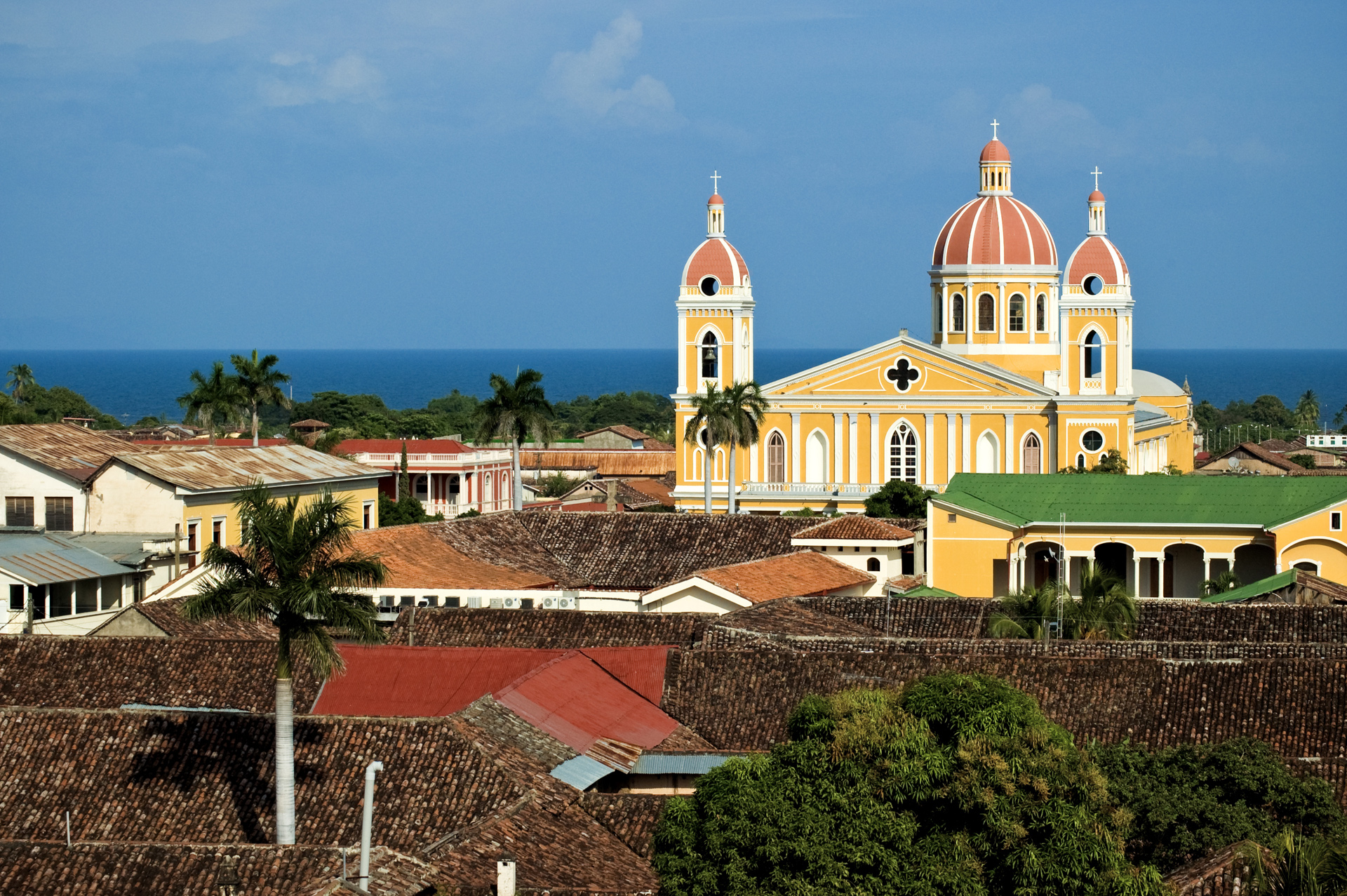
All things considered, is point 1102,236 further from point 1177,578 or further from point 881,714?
point 881,714

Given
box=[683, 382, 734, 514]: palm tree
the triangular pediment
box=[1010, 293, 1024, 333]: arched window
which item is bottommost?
box=[683, 382, 734, 514]: palm tree

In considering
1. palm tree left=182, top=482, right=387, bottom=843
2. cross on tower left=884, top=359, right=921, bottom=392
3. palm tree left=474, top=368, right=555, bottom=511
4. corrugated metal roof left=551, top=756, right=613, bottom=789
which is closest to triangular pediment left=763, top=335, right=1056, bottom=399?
cross on tower left=884, top=359, right=921, bottom=392

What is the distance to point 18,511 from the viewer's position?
43.0 metres

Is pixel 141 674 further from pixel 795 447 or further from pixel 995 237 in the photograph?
pixel 995 237

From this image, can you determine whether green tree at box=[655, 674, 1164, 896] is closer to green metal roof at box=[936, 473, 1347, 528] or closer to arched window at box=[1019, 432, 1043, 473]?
green metal roof at box=[936, 473, 1347, 528]

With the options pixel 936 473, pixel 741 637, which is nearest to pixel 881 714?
pixel 741 637

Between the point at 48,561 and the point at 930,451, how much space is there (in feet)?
111

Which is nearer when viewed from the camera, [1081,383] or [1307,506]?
[1307,506]

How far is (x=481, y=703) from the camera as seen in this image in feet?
83.6

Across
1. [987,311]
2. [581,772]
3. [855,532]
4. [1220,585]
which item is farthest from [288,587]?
[987,311]

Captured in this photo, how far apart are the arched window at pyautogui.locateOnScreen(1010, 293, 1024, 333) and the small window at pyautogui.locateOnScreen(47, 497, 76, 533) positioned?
1375 inches

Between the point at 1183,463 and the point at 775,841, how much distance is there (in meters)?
63.4

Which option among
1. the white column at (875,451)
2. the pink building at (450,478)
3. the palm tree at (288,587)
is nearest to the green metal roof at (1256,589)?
the palm tree at (288,587)

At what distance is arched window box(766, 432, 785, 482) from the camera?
66.8m
